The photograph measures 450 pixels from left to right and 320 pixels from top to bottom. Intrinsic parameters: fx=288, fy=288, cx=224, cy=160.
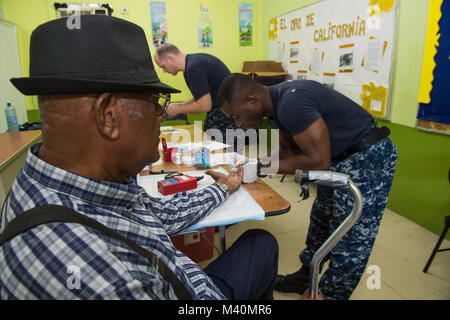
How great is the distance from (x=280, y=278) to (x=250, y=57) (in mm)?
4053

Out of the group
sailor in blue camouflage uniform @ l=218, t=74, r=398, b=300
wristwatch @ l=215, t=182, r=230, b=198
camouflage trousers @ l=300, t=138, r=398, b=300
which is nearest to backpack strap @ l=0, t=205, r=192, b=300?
wristwatch @ l=215, t=182, r=230, b=198

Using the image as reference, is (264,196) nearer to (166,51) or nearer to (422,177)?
(422,177)

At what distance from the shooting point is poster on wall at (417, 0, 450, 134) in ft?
6.73

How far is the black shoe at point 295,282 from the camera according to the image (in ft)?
5.89

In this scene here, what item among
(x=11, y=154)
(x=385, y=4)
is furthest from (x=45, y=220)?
(x=385, y=4)

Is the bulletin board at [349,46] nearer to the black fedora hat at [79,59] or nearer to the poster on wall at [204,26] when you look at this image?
the poster on wall at [204,26]

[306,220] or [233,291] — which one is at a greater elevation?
[233,291]

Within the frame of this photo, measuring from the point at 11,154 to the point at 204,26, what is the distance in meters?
3.57

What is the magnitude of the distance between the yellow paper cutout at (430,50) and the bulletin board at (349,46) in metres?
0.31

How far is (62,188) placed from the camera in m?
0.62

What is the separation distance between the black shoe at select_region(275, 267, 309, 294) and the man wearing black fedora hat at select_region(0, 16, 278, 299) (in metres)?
1.22

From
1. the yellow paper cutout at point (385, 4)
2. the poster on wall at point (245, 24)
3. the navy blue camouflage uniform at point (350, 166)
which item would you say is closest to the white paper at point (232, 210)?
the navy blue camouflage uniform at point (350, 166)
